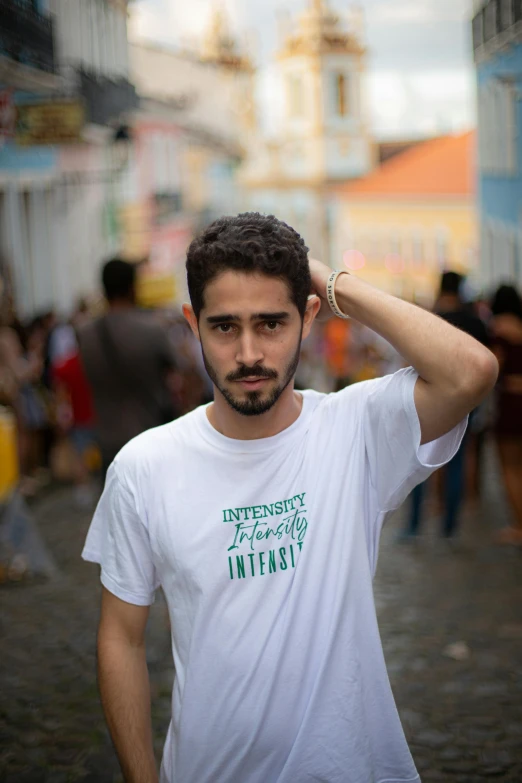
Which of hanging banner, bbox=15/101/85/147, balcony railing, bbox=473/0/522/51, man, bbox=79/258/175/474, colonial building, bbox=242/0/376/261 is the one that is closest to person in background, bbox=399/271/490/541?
man, bbox=79/258/175/474

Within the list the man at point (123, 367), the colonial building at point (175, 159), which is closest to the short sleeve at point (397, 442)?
the man at point (123, 367)

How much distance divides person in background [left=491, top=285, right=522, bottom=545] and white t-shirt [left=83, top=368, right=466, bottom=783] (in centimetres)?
536

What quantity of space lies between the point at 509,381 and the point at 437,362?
18.4 feet

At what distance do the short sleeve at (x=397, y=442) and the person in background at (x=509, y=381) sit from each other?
533 cm

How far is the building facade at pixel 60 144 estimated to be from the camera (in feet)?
52.9

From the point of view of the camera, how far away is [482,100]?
90.6ft

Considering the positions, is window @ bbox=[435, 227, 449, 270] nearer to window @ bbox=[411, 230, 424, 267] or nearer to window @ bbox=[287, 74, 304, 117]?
window @ bbox=[411, 230, 424, 267]

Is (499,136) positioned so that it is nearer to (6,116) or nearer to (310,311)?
(6,116)

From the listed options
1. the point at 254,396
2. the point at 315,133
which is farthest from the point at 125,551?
the point at 315,133

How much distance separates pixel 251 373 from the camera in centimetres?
237

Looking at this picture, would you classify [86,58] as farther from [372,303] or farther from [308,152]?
[308,152]

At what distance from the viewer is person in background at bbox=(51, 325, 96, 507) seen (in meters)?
8.84

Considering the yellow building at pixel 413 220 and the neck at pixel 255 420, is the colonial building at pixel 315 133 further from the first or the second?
the neck at pixel 255 420

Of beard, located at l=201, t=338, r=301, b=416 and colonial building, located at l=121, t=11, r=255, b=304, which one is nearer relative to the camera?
beard, located at l=201, t=338, r=301, b=416
